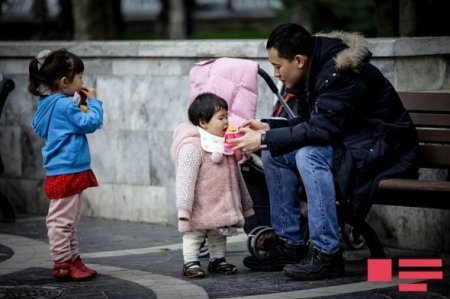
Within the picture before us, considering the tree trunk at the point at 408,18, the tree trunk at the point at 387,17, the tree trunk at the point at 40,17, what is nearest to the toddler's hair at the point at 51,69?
the tree trunk at the point at 408,18

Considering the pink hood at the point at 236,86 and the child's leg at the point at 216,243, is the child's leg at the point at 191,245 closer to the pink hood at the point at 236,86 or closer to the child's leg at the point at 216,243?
the child's leg at the point at 216,243

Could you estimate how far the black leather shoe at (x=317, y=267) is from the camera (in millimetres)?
8379

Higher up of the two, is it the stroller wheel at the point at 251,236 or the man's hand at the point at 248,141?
the man's hand at the point at 248,141

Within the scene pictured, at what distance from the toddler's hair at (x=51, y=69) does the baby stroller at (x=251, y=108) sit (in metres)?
1.04

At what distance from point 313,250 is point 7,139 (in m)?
4.62

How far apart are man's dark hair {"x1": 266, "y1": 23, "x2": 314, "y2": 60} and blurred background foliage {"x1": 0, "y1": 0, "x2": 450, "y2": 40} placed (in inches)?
137

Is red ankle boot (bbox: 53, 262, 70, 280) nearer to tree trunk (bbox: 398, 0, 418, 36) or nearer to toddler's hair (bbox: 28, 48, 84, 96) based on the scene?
toddler's hair (bbox: 28, 48, 84, 96)

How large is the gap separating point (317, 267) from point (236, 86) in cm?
148

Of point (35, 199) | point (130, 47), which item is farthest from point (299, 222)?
point (35, 199)

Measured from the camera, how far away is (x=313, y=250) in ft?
27.8

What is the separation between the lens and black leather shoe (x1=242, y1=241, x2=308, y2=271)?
881 centimetres

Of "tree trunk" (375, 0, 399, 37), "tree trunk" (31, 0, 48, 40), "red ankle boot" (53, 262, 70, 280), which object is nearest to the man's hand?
"red ankle boot" (53, 262, 70, 280)

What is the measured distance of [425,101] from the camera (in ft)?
29.3

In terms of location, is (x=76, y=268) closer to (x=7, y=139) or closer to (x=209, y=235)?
(x=209, y=235)
